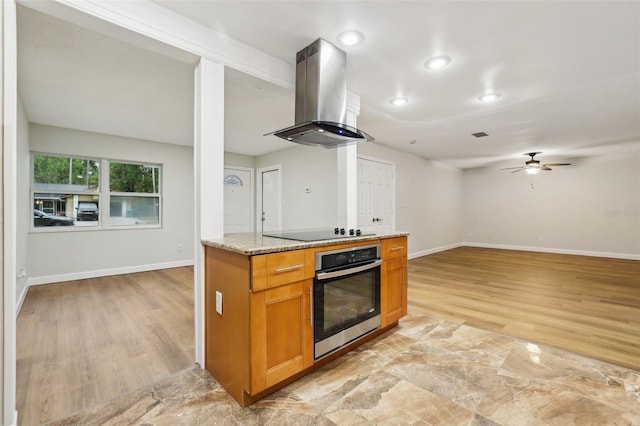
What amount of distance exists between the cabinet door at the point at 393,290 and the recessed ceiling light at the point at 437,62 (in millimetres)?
1809

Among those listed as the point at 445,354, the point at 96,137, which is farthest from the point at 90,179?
the point at 445,354

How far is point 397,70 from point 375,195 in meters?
3.01

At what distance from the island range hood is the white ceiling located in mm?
110

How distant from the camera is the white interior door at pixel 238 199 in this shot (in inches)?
252

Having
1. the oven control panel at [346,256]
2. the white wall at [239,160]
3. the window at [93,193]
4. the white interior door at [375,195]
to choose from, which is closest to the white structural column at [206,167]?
the oven control panel at [346,256]

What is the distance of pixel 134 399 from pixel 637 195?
9.46 m

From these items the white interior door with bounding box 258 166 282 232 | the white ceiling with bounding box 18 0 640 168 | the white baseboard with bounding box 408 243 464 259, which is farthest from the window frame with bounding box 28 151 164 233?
the white baseboard with bounding box 408 243 464 259

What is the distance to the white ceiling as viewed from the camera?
197cm

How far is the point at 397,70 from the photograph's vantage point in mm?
2748

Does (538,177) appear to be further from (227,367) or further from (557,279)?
(227,367)

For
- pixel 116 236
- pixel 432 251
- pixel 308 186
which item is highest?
pixel 308 186

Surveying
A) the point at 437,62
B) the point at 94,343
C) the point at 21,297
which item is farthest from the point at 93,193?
the point at 437,62

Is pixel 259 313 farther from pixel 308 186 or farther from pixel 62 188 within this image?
pixel 62 188

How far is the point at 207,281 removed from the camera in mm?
2027
